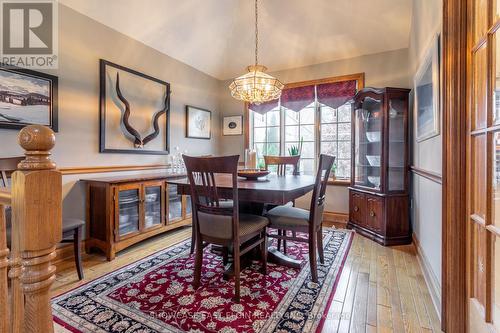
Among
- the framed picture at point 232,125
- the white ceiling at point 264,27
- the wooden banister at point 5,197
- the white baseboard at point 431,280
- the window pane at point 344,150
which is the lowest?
the white baseboard at point 431,280

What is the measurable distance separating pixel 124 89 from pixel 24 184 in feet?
9.30

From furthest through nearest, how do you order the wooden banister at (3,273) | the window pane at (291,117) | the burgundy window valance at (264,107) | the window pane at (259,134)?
1. the window pane at (259,134)
2. the burgundy window valance at (264,107)
3. the window pane at (291,117)
4. the wooden banister at (3,273)

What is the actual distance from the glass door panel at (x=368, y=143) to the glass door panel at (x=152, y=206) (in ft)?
8.36

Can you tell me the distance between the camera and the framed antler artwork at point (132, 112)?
282 centimetres

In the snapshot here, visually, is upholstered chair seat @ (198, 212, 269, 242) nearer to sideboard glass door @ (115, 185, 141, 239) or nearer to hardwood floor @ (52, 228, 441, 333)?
hardwood floor @ (52, 228, 441, 333)

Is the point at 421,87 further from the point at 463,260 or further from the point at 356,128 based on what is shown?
the point at 463,260

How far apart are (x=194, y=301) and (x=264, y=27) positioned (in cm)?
370

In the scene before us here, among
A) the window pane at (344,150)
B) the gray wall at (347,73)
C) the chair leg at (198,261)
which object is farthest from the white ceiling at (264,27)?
the chair leg at (198,261)

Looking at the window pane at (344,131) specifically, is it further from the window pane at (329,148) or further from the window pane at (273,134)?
the window pane at (273,134)

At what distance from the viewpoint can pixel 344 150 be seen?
3.90m

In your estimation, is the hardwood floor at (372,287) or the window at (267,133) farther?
the window at (267,133)

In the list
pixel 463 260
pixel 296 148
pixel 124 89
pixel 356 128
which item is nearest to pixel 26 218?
pixel 463 260

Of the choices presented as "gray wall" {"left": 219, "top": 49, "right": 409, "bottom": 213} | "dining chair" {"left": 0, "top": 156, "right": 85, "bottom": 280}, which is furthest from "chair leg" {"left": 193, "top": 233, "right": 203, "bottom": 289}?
"gray wall" {"left": 219, "top": 49, "right": 409, "bottom": 213}

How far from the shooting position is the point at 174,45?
3.58 metres
